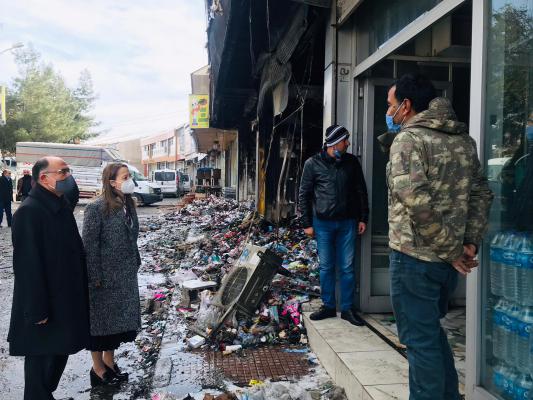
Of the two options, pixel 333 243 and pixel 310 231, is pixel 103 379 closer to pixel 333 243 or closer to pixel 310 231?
pixel 310 231

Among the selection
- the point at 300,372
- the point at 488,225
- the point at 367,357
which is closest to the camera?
→ the point at 488,225

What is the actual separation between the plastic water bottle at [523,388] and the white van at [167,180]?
31702 millimetres

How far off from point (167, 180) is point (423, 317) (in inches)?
1253

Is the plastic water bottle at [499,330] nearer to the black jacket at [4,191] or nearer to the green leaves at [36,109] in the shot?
the black jacket at [4,191]

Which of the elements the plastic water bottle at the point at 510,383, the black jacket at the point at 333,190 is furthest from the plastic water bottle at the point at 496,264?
the black jacket at the point at 333,190

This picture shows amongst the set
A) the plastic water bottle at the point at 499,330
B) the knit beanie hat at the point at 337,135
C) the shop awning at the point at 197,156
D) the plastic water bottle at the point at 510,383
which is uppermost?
the shop awning at the point at 197,156

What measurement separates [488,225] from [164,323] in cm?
389

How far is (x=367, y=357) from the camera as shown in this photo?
338cm

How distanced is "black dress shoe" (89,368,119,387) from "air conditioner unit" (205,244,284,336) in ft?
3.89

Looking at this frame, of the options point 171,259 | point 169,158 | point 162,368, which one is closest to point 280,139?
point 171,259

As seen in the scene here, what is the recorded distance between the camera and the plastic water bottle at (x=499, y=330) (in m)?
2.35

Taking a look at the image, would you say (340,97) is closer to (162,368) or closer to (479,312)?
(479,312)

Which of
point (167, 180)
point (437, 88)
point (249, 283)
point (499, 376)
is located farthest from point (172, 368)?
point (167, 180)

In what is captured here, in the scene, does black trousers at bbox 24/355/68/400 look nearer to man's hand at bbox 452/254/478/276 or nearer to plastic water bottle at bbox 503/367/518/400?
man's hand at bbox 452/254/478/276
